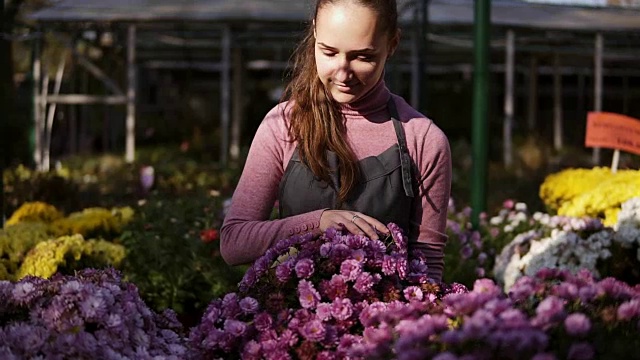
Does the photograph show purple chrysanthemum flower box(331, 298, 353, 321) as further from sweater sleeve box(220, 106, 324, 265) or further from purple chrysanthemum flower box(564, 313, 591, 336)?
purple chrysanthemum flower box(564, 313, 591, 336)

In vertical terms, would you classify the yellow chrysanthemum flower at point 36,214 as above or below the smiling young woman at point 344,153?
below

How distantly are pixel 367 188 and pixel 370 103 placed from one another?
0.77 ft

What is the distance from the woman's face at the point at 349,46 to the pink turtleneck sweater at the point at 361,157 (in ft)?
0.46

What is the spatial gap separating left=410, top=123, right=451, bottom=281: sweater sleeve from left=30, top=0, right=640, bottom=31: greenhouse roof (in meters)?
11.5

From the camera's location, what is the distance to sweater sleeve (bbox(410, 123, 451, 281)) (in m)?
2.84

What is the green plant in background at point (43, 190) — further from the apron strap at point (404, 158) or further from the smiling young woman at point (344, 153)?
the apron strap at point (404, 158)

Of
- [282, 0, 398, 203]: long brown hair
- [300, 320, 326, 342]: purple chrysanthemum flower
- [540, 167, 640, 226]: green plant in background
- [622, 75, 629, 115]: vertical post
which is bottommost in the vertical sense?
[622, 75, 629, 115]: vertical post

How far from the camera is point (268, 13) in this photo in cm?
1521

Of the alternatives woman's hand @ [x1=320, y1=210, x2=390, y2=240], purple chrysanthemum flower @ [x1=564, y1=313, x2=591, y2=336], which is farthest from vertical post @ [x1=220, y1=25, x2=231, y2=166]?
purple chrysanthemum flower @ [x1=564, y1=313, x2=591, y2=336]

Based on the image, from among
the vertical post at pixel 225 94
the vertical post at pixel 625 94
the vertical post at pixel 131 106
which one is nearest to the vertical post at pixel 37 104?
the vertical post at pixel 131 106

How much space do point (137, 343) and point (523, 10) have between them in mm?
15249

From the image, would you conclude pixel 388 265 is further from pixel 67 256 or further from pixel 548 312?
pixel 67 256

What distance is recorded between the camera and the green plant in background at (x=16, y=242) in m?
4.59

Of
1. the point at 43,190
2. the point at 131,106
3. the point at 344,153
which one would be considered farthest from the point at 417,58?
the point at 344,153
